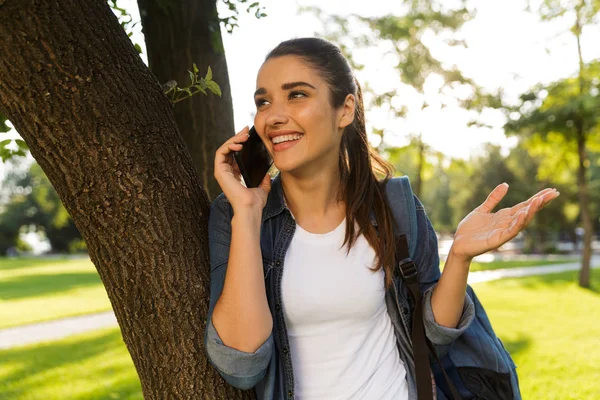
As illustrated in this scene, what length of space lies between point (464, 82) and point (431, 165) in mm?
2989

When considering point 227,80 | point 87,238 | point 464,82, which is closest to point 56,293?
point 464,82

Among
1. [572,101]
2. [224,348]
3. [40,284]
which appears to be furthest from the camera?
[40,284]

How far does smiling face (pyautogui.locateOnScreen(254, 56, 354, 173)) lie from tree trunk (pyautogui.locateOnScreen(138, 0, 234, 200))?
1.10 metres

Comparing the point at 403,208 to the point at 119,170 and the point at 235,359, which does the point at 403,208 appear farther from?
the point at 119,170

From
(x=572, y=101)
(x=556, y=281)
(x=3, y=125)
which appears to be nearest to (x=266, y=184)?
(x=3, y=125)

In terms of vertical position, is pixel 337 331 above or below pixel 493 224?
below

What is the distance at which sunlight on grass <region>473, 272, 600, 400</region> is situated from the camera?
6.85 metres

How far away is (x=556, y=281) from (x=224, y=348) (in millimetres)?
16749

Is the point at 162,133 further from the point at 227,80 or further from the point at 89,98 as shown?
the point at 227,80

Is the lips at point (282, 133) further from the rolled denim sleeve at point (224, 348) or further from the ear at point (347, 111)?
the rolled denim sleeve at point (224, 348)

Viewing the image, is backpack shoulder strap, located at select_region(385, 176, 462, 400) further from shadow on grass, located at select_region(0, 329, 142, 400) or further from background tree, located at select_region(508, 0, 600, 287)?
background tree, located at select_region(508, 0, 600, 287)

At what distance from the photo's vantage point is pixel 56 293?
18844 mm

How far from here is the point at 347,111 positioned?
2.60m

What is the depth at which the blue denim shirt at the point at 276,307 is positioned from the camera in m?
2.06
